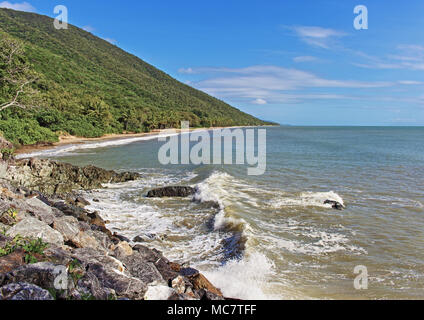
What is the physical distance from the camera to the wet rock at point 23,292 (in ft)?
12.8

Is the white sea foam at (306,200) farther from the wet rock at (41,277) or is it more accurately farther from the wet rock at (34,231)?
the wet rock at (41,277)

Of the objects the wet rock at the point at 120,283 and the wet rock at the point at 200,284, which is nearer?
the wet rock at the point at 120,283

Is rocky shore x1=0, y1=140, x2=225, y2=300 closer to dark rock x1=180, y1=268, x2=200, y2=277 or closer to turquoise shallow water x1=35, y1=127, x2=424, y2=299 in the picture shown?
dark rock x1=180, y1=268, x2=200, y2=277

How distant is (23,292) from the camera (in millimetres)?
3975

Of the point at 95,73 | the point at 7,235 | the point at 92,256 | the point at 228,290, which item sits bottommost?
the point at 228,290

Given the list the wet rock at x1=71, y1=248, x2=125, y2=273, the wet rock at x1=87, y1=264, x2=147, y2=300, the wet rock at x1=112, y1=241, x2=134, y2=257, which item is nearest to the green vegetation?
the wet rock at x1=71, y1=248, x2=125, y2=273

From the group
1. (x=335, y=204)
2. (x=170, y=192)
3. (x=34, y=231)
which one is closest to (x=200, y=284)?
(x=34, y=231)

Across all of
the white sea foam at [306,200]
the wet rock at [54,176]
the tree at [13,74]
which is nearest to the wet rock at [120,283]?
the white sea foam at [306,200]

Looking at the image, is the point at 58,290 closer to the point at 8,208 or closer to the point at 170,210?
the point at 8,208

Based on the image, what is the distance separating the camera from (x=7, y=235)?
20.0 ft

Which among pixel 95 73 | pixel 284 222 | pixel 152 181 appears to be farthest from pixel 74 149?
pixel 95 73

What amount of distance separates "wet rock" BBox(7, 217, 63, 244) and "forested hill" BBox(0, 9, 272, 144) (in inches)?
959

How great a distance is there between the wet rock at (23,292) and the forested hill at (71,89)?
27.2 m

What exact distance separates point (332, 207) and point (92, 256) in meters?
11.4
